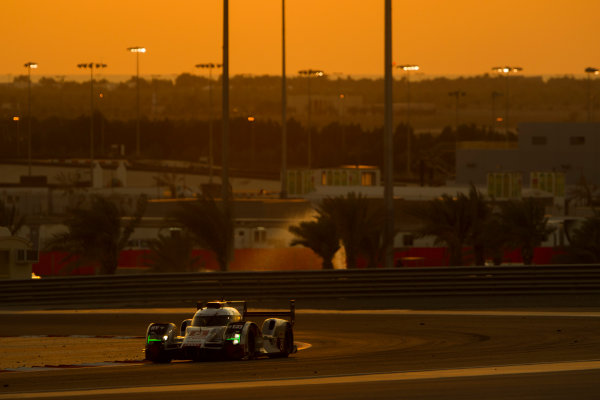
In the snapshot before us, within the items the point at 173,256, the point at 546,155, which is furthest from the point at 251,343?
the point at 546,155

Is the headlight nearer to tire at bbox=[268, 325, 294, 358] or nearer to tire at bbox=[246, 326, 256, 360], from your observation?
tire at bbox=[246, 326, 256, 360]

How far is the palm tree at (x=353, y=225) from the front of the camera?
45.9 metres

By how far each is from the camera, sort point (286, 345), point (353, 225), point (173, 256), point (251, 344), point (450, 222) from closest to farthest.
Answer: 1. point (251, 344)
2. point (286, 345)
3. point (353, 225)
4. point (450, 222)
5. point (173, 256)

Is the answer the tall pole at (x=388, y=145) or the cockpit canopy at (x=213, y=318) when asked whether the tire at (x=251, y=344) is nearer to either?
the cockpit canopy at (x=213, y=318)

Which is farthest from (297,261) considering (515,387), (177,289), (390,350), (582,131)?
(582,131)

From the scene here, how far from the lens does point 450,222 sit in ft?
155

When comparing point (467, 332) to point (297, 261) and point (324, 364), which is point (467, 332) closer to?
point (324, 364)

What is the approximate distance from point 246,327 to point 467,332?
623cm

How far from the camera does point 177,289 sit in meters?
30.7

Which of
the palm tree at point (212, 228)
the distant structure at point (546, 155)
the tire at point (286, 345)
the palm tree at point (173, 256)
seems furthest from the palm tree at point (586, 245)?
the distant structure at point (546, 155)

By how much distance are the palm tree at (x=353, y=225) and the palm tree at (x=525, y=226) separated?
1070cm

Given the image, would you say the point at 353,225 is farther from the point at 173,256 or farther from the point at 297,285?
the point at 297,285

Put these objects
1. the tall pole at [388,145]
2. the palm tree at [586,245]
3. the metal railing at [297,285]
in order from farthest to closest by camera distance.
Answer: the palm tree at [586,245] < the tall pole at [388,145] < the metal railing at [297,285]

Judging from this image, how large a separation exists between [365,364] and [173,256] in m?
33.5
